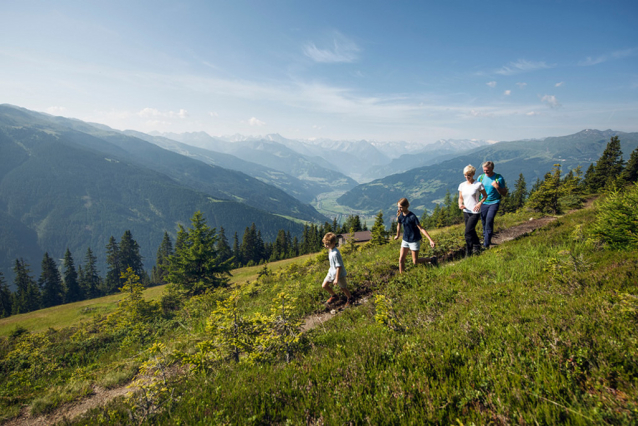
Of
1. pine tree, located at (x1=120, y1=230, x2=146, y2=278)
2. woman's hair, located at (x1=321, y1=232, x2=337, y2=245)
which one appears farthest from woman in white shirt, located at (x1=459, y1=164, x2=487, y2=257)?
pine tree, located at (x1=120, y1=230, x2=146, y2=278)

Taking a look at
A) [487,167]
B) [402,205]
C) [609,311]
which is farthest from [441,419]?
[487,167]

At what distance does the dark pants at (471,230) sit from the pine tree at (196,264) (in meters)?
24.4

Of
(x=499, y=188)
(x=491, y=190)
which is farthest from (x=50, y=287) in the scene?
(x=499, y=188)

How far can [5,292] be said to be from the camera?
6775 centimetres

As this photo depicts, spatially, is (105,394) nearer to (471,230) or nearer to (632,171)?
(471,230)

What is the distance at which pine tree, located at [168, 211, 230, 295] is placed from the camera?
26.2 meters

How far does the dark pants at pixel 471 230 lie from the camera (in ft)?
27.1

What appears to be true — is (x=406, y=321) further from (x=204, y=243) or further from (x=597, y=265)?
(x=204, y=243)

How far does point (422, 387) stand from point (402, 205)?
569 cm

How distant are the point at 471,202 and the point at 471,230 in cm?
106

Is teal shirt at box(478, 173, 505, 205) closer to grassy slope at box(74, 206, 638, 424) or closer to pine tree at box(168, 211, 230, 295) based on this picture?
grassy slope at box(74, 206, 638, 424)

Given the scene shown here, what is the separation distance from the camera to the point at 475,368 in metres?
2.78

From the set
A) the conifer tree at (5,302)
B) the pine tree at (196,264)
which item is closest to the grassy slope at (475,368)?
the pine tree at (196,264)

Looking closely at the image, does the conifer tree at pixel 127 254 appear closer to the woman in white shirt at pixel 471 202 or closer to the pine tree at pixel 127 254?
the pine tree at pixel 127 254
